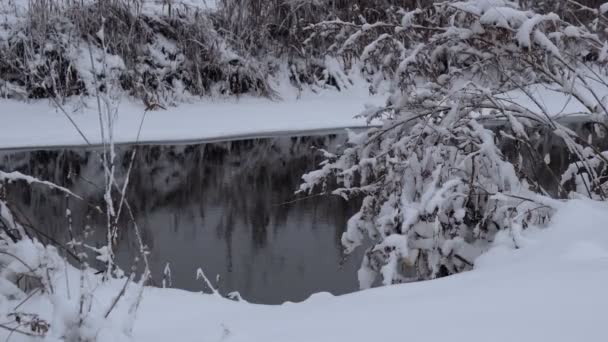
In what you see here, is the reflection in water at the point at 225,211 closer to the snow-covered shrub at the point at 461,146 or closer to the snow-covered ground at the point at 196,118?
the snow-covered shrub at the point at 461,146

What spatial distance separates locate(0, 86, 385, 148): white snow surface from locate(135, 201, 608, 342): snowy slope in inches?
318

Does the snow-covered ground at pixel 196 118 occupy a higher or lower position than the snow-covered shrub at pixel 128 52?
lower

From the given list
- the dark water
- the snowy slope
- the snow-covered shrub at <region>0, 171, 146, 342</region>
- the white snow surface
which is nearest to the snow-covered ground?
the white snow surface

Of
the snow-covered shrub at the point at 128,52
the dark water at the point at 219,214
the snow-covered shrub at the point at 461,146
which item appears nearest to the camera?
the snow-covered shrub at the point at 461,146

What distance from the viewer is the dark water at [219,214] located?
5031 mm

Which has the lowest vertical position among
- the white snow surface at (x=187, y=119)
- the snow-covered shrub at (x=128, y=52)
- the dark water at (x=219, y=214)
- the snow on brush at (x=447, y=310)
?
the dark water at (x=219, y=214)

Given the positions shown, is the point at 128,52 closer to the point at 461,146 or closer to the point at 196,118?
the point at 196,118

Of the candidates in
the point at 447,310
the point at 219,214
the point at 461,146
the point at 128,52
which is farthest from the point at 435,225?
the point at 128,52

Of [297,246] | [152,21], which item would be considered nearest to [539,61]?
[297,246]

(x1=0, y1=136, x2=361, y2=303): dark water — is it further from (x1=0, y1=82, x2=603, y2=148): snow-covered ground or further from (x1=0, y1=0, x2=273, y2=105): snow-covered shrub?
(x1=0, y1=0, x2=273, y2=105): snow-covered shrub

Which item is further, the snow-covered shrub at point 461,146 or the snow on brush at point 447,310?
the snow-covered shrub at point 461,146

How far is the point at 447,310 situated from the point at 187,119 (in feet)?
34.1

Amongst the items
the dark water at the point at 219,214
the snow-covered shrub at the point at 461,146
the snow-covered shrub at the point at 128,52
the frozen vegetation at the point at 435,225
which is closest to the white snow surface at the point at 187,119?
the snow-covered shrub at the point at 128,52

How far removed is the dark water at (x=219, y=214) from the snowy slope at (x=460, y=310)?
4.05 ft
